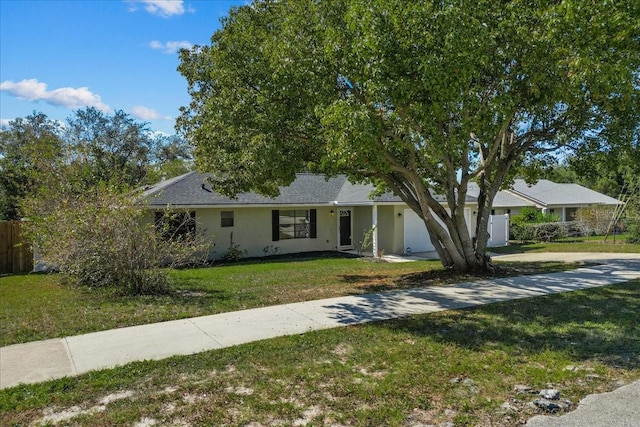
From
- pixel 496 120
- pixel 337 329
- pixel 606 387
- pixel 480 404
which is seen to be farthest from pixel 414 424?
pixel 496 120

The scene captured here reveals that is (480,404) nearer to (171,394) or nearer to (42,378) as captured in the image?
(171,394)

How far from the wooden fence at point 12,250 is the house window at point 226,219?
6949 mm

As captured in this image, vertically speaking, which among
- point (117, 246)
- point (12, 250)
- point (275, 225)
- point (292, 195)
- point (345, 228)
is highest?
point (292, 195)

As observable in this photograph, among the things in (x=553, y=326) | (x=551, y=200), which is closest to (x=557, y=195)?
(x=551, y=200)

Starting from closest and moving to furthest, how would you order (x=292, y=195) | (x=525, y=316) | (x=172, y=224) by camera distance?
1. (x=525, y=316)
2. (x=172, y=224)
3. (x=292, y=195)

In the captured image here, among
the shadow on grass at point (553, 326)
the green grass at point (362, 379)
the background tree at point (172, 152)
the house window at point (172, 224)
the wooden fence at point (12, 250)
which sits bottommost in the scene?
the green grass at point (362, 379)

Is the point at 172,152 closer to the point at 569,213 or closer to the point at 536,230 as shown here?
the point at 536,230

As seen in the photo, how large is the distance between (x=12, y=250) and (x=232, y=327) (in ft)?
39.7

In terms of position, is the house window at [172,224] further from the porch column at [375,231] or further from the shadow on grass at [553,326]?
the porch column at [375,231]

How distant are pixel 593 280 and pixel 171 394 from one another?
36.0ft

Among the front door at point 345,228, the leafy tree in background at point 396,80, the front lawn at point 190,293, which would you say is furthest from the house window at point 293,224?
the leafy tree in background at point 396,80

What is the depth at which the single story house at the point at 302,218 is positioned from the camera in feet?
60.6

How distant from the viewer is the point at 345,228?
73.8 ft

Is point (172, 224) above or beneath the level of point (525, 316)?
above
